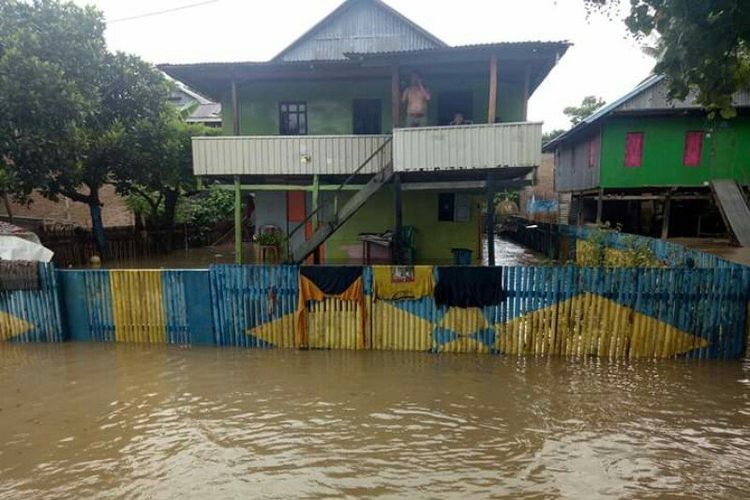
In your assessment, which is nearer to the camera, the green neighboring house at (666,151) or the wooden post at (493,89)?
the wooden post at (493,89)

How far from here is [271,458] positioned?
4.60 m

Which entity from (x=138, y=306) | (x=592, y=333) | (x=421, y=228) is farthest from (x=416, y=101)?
(x=138, y=306)

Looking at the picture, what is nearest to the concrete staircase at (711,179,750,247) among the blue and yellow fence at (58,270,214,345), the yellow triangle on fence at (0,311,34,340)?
the blue and yellow fence at (58,270,214,345)

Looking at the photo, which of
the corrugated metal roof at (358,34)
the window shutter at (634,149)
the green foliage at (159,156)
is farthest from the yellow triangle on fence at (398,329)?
the window shutter at (634,149)

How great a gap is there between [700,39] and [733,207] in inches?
576

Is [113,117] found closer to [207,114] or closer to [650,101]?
[207,114]

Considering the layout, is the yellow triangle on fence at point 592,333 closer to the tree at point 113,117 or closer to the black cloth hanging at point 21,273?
the black cloth hanging at point 21,273

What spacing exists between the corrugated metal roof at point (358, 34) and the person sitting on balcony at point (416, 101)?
A: 781 cm

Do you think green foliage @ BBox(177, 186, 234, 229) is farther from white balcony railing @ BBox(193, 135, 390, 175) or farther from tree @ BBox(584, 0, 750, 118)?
tree @ BBox(584, 0, 750, 118)

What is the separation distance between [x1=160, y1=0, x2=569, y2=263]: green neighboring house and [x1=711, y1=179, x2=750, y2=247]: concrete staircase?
8576mm

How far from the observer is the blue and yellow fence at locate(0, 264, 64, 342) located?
8.30 m

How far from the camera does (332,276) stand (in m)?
7.69

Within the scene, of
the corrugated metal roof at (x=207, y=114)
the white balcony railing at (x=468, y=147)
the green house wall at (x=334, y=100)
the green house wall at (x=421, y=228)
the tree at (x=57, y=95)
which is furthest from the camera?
the corrugated metal roof at (x=207, y=114)

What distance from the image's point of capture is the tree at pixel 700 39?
5.47 meters
